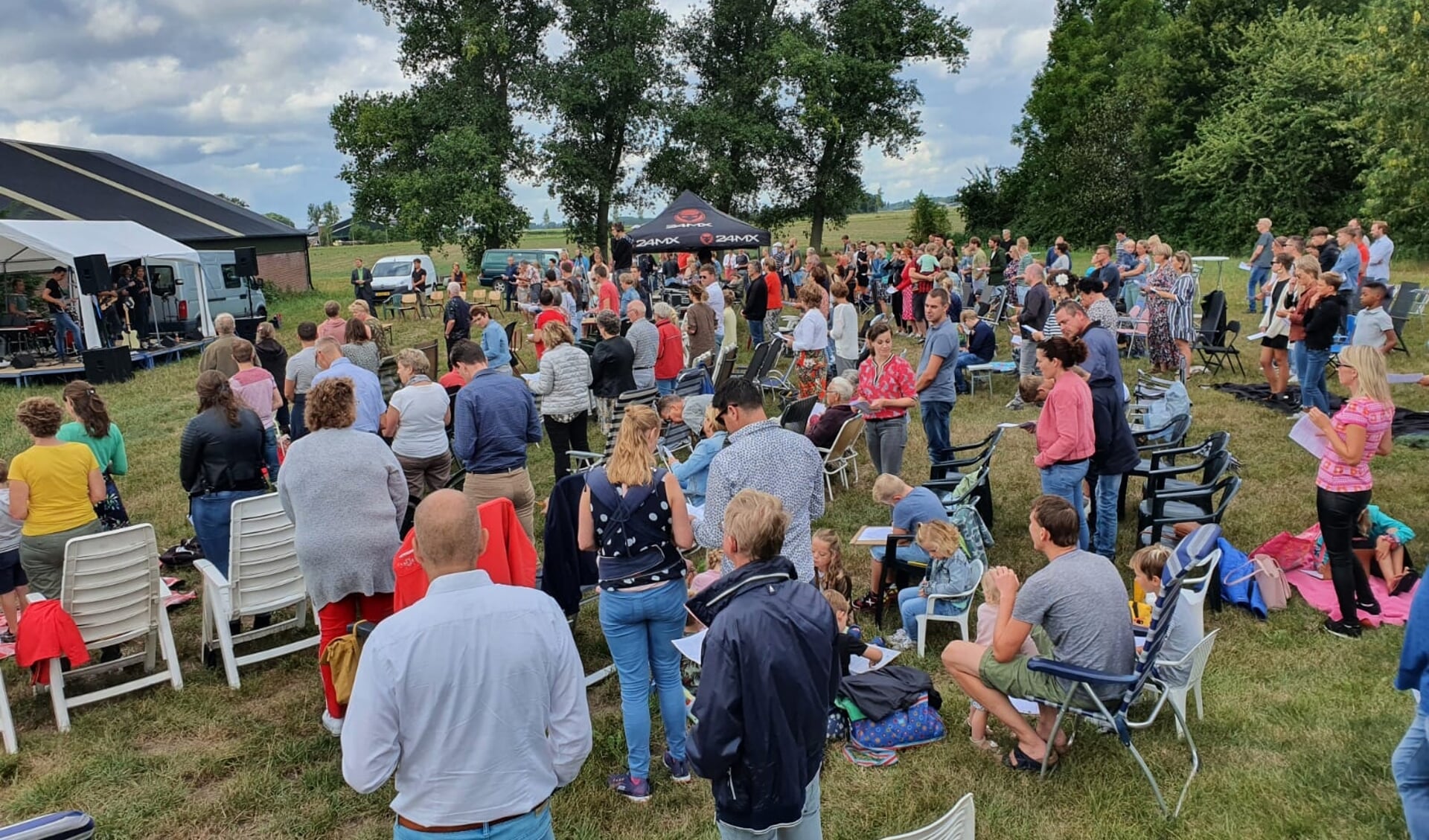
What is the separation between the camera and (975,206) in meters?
35.5

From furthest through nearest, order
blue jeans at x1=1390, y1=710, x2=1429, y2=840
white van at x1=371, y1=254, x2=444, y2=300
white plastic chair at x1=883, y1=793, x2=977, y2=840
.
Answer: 1. white van at x1=371, y1=254, x2=444, y2=300
2. blue jeans at x1=1390, y1=710, x2=1429, y2=840
3. white plastic chair at x1=883, y1=793, x2=977, y2=840

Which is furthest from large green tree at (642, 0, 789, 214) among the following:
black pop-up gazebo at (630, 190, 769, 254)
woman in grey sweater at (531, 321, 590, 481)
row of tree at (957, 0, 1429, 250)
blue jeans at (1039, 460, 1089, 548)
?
blue jeans at (1039, 460, 1089, 548)

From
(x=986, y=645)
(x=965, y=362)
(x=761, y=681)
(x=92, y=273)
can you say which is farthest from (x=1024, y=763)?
(x=92, y=273)

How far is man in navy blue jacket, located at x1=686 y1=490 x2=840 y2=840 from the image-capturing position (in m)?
2.30

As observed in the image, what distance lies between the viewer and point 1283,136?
2448cm

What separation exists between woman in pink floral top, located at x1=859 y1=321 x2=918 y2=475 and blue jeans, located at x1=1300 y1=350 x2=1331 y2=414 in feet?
13.7

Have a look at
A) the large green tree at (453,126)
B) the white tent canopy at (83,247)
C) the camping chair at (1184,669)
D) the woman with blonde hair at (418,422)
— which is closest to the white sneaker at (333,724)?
the woman with blonde hair at (418,422)

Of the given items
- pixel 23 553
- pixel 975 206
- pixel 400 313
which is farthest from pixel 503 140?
pixel 23 553

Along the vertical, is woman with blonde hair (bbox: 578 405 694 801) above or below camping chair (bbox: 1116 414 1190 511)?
above

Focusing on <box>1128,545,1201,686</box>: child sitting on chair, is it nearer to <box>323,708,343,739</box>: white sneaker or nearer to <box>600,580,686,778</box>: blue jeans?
<box>600,580,686,778</box>: blue jeans

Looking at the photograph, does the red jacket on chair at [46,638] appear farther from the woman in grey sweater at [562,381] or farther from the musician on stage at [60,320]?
the musician on stage at [60,320]

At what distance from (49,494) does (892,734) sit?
4579 mm

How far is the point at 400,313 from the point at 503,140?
966cm

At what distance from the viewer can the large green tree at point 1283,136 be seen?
75.4ft
